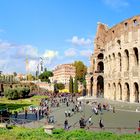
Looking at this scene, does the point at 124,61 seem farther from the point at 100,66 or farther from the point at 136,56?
the point at 100,66

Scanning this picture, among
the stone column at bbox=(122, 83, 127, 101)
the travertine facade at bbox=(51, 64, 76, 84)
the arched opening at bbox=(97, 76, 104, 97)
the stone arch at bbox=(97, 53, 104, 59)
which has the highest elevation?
the travertine facade at bbox=(51, 64, 76, 84)

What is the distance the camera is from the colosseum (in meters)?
47.8

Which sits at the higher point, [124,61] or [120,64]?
[124,61]

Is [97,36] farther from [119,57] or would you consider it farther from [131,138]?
[131,138]

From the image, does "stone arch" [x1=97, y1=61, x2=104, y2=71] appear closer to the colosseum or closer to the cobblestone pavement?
the colosseum

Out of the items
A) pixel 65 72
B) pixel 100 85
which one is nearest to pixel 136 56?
pixel 100 85

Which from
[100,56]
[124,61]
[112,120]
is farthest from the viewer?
[100,56]

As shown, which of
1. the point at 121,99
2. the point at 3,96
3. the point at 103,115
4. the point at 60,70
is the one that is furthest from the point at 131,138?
the point at 60,70

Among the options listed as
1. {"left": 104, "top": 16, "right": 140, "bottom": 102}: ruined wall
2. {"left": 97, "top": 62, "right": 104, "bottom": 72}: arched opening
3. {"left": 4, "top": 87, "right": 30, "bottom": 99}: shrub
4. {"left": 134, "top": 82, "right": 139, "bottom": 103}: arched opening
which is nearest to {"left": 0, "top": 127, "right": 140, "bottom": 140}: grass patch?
{"left": 104, "top": 16, "right": 140, "bottom": 102}: ruined wall

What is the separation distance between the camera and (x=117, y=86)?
5319 cm

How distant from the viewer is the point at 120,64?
176 ft

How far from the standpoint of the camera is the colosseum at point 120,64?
157 ft

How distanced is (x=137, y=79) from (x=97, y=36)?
2355cm

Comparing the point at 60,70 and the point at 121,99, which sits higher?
the point at 60,70
